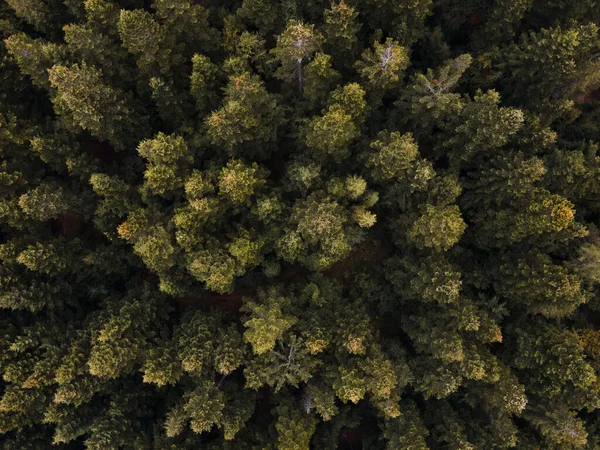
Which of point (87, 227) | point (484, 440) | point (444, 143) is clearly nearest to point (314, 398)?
point (484, 440)

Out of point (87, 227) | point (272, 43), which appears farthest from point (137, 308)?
point (272, 43)

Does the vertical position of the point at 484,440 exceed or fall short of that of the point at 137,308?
it falls short

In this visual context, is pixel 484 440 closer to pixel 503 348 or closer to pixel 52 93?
pixel 503 348

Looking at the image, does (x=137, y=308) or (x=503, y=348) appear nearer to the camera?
(x=137, y=308)

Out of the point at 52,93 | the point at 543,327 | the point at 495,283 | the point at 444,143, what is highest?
the point at 52,93

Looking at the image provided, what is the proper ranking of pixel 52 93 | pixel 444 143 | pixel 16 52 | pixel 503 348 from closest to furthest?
pixel 16 52
pixel 52 93
pixel 444 143
pixel 503 348

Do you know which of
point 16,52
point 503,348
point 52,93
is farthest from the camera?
point 503,348
